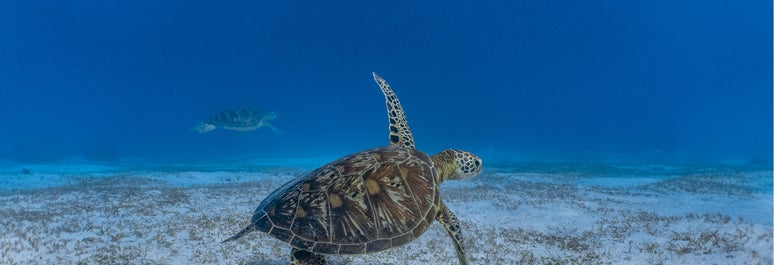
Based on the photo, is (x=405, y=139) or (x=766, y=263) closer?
(x=766, y=263)

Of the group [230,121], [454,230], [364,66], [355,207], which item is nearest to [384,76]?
[364,66]

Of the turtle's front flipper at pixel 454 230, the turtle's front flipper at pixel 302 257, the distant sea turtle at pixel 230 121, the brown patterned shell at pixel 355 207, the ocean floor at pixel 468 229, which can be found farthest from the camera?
the distant sea turtle at pixel 230 121

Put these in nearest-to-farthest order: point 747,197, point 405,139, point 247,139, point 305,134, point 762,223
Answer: point 405,139 < point 762,223 < point 747,197 < point 247,139 < point 305,134

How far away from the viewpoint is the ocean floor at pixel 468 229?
5.46m

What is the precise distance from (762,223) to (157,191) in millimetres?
14708

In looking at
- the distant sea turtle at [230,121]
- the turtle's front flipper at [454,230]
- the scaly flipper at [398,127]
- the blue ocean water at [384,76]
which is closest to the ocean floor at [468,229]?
the turtle's front flipper at [454,230]

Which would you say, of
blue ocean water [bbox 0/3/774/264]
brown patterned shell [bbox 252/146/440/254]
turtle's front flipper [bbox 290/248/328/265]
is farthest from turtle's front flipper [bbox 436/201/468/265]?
blue ocean water [bbox 0/3/774/264]

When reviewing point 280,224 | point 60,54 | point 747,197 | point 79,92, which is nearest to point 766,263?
point 280,224

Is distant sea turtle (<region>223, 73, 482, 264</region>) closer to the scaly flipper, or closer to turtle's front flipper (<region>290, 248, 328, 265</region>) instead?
turtle's front flipper (<region>290, 248, 328, 265</region>)

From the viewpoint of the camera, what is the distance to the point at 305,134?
8500 cm

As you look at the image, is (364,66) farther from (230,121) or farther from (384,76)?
(230,121)

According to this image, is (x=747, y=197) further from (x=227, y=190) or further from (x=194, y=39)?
(x=194, y=39)

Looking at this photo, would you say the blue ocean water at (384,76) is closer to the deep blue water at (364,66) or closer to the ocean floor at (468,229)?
the deep blue water at (364,66)

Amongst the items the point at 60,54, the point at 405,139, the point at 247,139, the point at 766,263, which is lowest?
the point at 766,263
